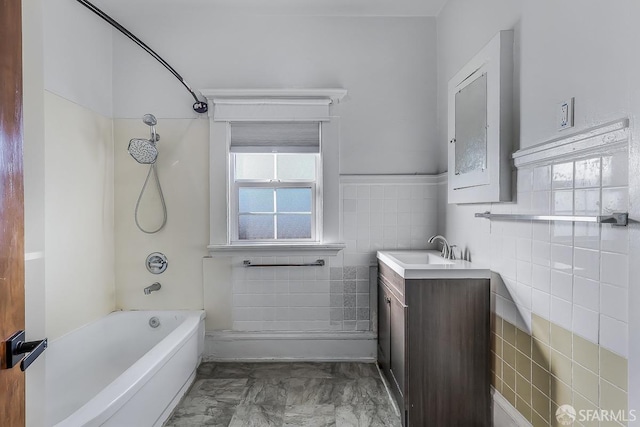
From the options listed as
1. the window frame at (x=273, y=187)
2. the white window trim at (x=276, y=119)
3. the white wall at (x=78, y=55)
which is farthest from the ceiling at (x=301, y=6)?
the window frame at (x=273, y=187)

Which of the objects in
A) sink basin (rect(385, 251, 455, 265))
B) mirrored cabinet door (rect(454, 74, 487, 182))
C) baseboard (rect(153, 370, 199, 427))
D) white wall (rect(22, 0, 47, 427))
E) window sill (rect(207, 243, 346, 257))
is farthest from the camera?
window sill (rect(207, 243, 346, 257))

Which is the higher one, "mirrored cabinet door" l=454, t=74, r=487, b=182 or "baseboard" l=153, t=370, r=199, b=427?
"mirrored cabinet door" l=454, t=74, r=487, b=182

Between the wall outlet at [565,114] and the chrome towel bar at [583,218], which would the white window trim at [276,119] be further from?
the wall outlet at [565,114]

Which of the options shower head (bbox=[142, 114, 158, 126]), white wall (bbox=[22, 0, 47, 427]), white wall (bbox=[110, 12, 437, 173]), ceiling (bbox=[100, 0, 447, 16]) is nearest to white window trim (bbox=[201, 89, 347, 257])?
white wall (bbox=[110, 12, 437, 173])

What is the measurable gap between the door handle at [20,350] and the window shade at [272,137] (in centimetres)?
215

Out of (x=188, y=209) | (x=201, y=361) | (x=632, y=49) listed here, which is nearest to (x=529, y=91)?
(x=632, y=49)

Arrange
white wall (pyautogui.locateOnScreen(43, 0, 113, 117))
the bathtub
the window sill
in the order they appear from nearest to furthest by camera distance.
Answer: the bathtub
white wall (pyautogui.locateOnScreen(43, 0, 113, 117))
the window sill

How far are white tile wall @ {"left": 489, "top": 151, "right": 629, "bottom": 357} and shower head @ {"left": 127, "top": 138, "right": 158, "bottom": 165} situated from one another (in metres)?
2.42

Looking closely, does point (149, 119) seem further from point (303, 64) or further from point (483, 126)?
point (483, 126)

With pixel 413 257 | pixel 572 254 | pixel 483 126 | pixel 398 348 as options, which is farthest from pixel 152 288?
pixel 572 254

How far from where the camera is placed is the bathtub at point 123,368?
1.65 metres

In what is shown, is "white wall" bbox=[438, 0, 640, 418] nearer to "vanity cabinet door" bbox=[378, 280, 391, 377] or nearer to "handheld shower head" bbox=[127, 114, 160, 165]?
"vanity cabinet door" bbox=[378, 280, 391, 377]

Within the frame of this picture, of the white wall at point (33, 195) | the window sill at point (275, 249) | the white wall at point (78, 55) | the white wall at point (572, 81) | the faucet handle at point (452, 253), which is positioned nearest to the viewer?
the white wall at point (33, 195)

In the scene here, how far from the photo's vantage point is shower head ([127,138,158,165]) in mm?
2680
